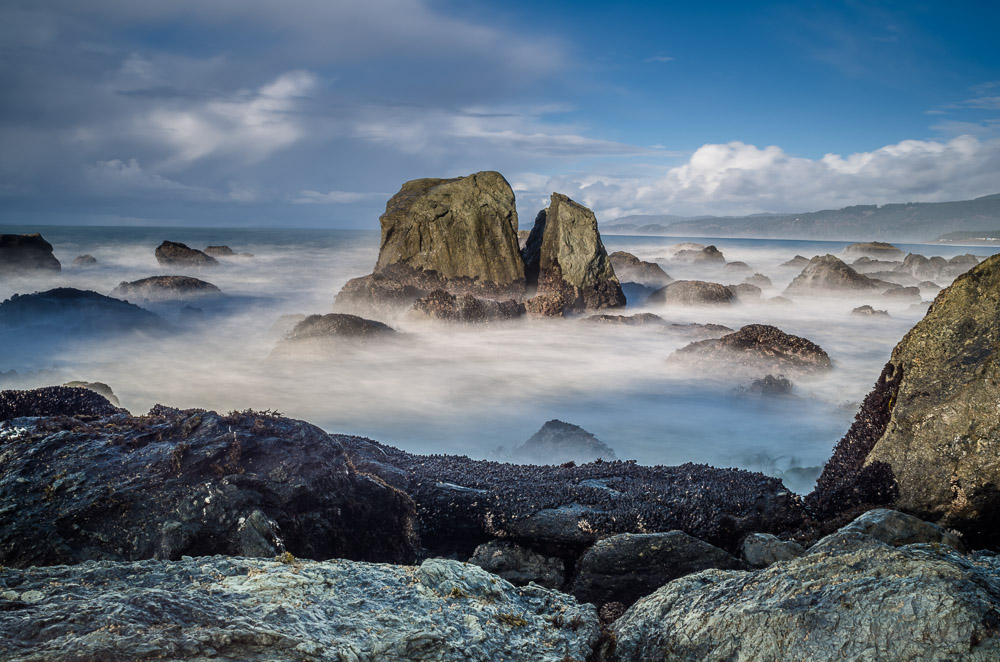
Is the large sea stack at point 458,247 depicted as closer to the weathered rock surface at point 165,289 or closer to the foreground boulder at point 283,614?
the weathered rock surface at point 165,289

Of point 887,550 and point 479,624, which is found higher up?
point 887,550

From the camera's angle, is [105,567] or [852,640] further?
[105,567]

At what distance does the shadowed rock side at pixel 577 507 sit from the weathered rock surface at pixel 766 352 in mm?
9118

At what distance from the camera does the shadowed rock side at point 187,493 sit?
3.67 m

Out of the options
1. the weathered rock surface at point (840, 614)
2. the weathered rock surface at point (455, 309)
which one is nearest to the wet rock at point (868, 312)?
the weathered rock surface at point (455, 309)

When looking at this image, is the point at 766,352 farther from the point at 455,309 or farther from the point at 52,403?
the point at 52,403

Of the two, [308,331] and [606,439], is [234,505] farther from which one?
[308,331]

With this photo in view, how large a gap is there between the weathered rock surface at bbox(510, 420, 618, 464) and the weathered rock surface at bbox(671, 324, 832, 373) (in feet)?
20.6

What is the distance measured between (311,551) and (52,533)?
1524 millimetres

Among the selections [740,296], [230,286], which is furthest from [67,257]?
[740,296]

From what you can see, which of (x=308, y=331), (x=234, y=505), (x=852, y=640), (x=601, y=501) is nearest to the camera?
(x=852, y=640)

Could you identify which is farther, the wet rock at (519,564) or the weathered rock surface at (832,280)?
the weathered rock surface at (832,280)

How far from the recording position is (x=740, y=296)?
29469 millimetres

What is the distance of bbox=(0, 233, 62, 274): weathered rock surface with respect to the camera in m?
28.8
